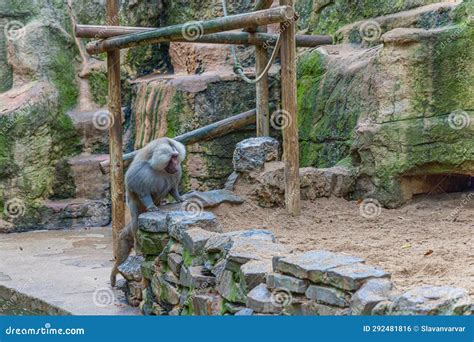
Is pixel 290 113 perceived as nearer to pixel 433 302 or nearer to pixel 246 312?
pixel 246 312

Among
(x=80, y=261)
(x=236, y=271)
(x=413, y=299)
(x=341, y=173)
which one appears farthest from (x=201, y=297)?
(x=80, y=261)

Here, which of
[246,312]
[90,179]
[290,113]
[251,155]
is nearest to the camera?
[246,312]

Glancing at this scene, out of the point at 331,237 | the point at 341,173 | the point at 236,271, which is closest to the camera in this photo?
the point at 236,271

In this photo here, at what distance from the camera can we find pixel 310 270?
433cm

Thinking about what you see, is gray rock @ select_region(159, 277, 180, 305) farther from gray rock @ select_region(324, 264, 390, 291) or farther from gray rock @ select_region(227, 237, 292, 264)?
gray rock @ select_region(324, 264, 390, 291)

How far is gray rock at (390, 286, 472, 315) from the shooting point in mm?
3537

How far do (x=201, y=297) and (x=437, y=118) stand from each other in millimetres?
2958

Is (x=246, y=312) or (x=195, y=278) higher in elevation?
(x=246, y=312)

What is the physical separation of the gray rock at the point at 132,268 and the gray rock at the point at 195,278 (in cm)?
129

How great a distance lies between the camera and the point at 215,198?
739cm

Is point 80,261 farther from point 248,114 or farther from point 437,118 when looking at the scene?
point 437,118
